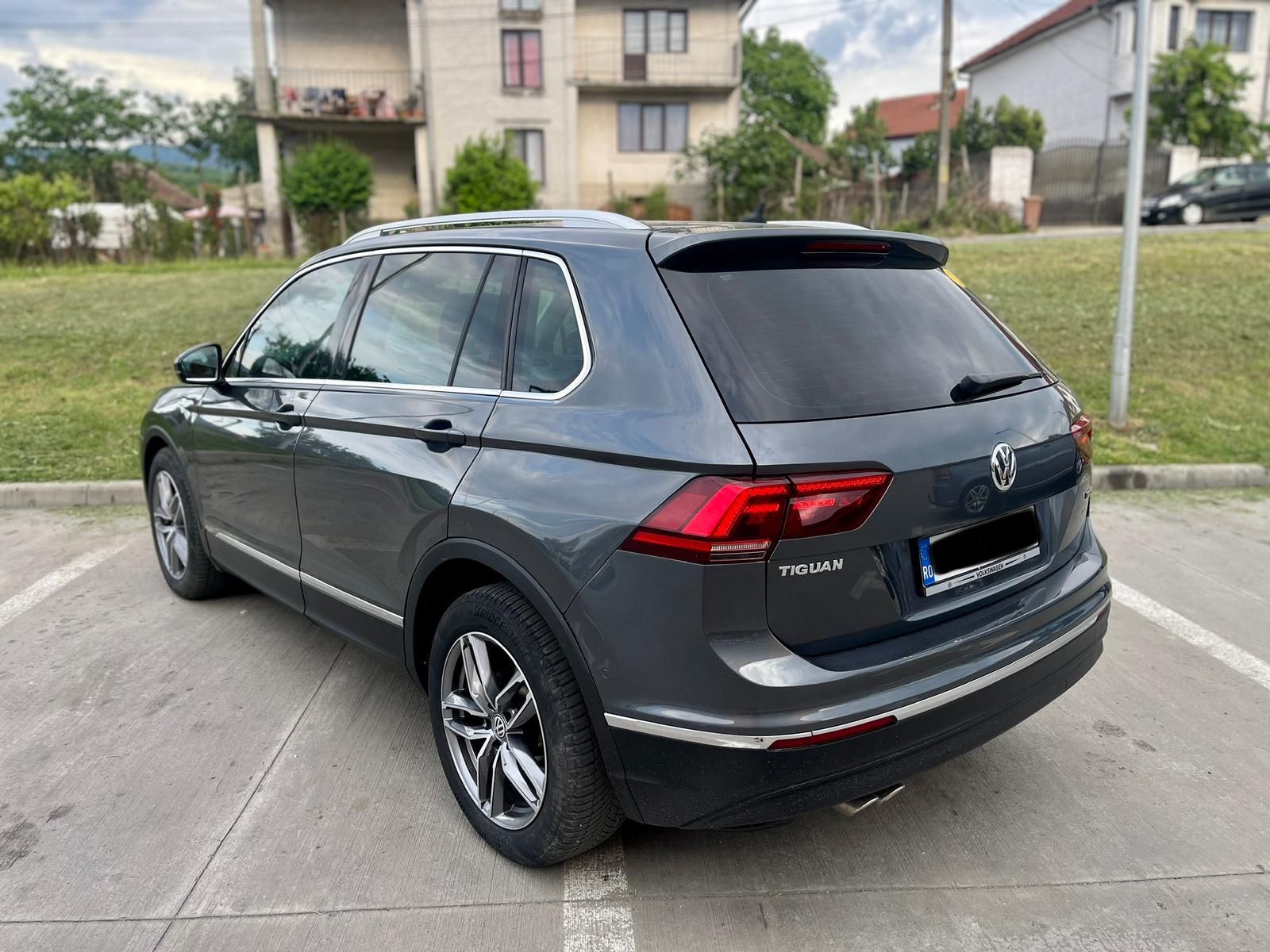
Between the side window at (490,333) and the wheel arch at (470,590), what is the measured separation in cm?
51

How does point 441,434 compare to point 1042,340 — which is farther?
point 1042,340

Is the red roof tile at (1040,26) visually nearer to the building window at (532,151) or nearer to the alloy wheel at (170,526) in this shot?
→ the building window at (532,151)

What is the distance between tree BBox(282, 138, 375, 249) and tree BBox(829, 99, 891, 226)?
14982mm

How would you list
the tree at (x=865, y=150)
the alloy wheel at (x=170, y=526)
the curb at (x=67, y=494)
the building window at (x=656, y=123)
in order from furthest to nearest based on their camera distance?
the building window at (x=656, y=123)
the tree at (x=865, y=150)
the curb at (x=67, y=494)
the alloy wheel at (x=170, y=526)

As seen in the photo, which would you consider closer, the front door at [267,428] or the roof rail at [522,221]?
the roof rail at [522,221]

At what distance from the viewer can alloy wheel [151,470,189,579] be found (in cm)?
487

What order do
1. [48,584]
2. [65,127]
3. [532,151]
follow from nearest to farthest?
[48,584] → [532,151] → [65,127]

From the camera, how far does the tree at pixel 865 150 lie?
2509cm

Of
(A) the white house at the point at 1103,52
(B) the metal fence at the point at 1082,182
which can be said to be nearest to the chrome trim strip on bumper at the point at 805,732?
(B) the metal fence at the point at 1082,182

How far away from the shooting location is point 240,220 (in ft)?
95.0

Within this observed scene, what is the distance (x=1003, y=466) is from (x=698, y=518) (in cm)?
93

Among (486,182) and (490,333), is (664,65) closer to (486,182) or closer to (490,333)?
(486,182)

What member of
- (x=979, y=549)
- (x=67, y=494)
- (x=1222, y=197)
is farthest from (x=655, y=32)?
(x=979, y=549)

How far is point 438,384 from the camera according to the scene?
3.09 m
